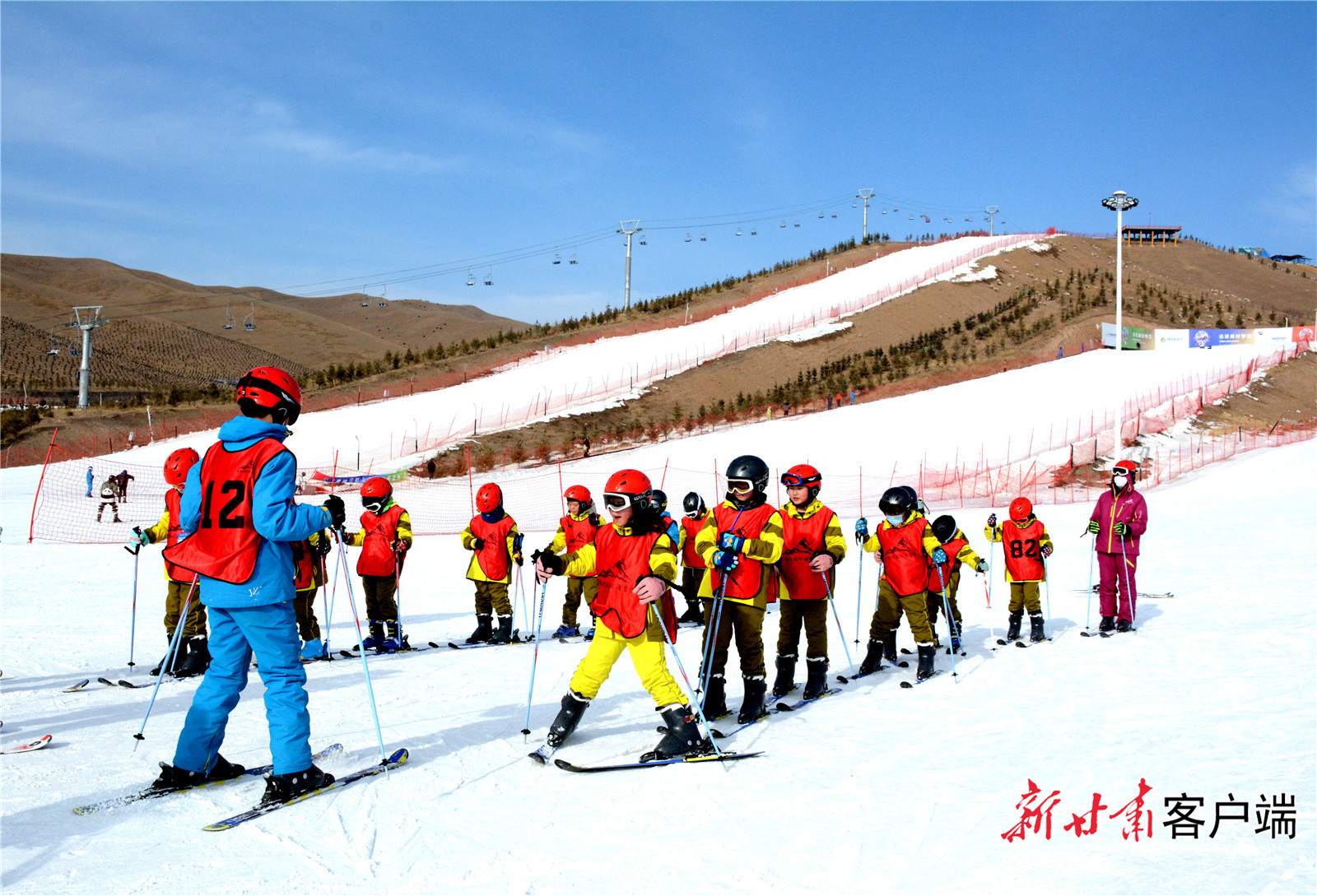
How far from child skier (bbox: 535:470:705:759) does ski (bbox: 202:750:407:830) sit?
90 cm

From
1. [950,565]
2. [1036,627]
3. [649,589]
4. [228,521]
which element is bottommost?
[1036,627]

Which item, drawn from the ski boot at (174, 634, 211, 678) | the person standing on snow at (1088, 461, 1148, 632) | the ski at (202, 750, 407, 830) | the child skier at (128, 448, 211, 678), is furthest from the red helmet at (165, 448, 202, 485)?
the person standing on snow at (1088, 461, 1148, 632)

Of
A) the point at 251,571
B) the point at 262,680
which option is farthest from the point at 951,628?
the point at 251,571

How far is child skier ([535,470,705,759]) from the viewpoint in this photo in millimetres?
5262

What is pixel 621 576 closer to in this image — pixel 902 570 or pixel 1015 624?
pixel 902 570

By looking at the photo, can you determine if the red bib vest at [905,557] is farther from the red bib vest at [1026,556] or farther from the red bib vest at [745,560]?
the red bib vest at [1026,556]

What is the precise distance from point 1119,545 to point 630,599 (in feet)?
22.6

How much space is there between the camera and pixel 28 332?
104 meters

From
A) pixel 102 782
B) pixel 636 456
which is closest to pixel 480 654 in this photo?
pixel 102 782

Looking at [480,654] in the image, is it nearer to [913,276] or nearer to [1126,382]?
[1126,382]

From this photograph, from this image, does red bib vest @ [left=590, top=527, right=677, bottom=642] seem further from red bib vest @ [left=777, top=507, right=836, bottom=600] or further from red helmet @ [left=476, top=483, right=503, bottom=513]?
red helmet @ [left=476, top=483, right=503, bottom=513]

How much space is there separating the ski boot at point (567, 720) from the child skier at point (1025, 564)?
234 inches

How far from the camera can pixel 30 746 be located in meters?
5.25

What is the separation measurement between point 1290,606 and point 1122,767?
6.49 metres
